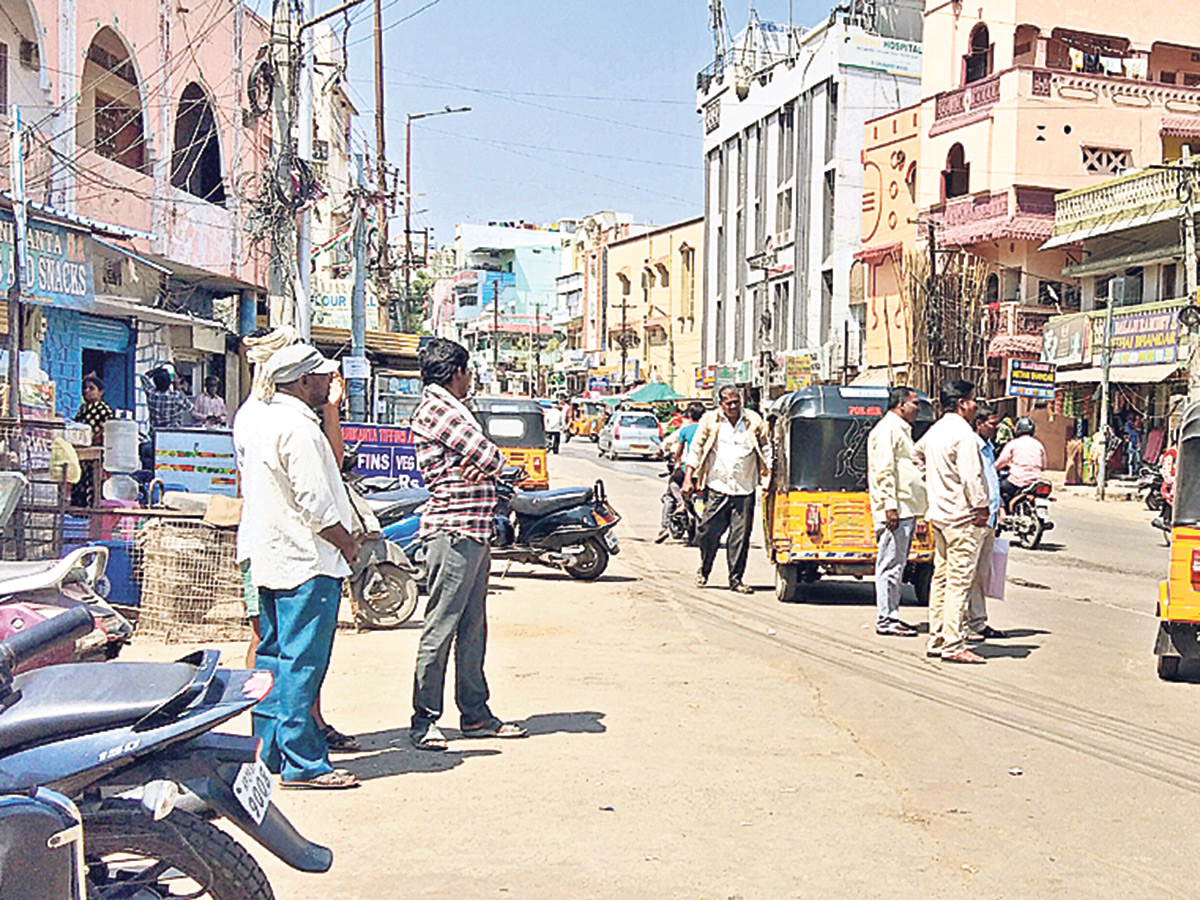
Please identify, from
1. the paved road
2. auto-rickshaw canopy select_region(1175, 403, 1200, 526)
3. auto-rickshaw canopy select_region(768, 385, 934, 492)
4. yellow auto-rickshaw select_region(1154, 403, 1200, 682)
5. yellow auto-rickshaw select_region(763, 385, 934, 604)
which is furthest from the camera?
auto-rickshaw canopy select_region(768, 385, 934, 492)

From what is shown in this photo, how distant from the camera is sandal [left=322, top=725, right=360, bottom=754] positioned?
20.6 ft

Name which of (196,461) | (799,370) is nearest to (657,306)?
(799,370)

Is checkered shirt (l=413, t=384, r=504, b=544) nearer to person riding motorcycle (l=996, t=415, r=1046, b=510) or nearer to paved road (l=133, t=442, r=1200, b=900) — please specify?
paved road (l=133, t=442, r=1200, b=900)

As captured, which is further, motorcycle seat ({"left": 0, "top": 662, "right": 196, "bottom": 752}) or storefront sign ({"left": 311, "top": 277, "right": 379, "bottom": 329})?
storefront sign ({"left": 311, "top": 277, "right": 379, "bottom": 329})

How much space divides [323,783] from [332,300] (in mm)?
31936

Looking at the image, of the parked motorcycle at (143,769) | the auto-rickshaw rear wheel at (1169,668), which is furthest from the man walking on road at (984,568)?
the parked motorcycle at (143,769)

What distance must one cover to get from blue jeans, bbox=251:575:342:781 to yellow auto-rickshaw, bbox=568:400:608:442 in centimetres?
5269

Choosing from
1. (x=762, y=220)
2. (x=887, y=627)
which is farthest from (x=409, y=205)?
(x=887, y=627)

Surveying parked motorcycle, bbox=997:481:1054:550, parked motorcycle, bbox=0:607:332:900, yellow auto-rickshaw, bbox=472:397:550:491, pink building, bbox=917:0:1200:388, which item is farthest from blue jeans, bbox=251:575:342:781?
pink building, bbox=917:0:1200:388

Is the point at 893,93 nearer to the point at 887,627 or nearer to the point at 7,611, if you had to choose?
the point at 887,627

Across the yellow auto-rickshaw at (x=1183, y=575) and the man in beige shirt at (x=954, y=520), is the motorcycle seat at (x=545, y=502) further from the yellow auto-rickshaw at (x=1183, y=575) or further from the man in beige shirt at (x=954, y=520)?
the yellow auto-rickshaw at (x=1183, y=575)

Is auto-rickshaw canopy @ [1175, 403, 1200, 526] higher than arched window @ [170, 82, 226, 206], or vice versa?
arched window @ [170, 82, 226, 206]

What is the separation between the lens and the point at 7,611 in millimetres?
5633

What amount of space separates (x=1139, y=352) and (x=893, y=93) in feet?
77.3
